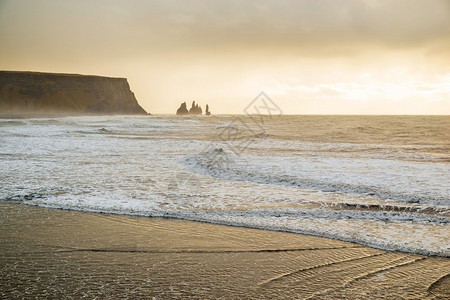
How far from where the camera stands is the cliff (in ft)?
391

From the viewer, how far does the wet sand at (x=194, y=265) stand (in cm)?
385

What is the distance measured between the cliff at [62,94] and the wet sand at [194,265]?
117370mm

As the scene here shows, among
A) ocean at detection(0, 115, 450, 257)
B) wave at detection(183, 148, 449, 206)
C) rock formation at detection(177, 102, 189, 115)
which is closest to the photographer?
ocean at detection(0, 115, 450, 257)

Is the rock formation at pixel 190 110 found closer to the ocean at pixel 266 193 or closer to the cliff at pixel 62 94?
the cliff at pixel 62 94

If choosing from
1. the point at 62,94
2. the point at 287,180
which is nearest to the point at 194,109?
the point at 62,94

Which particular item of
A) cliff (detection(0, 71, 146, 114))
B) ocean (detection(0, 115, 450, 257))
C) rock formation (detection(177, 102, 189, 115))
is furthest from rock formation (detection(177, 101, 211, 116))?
ocean (detection(0, 115, 450, 257))

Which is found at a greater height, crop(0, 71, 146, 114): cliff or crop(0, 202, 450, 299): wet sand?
crop(0, 71, 146, 114): cliff

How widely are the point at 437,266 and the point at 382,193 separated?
4.95 m

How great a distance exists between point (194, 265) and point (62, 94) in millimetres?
138590

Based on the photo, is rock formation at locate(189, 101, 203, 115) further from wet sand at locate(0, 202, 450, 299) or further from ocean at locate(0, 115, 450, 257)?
wet sand at locate(0, 202, 450, 299)

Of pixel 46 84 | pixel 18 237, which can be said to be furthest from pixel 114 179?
pixel 46 84

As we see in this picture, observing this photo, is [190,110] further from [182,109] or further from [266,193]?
[266,193]

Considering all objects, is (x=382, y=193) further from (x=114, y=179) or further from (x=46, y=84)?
(x=46, y=84)

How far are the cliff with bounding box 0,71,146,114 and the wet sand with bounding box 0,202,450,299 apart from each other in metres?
117
